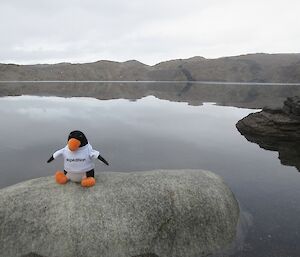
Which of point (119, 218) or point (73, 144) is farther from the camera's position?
point (73, 144)

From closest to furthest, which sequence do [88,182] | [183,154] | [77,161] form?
[88,182]
[77,161]
[183,154]

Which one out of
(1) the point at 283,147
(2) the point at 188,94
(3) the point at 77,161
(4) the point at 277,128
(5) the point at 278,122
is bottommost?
(2) the point at 188,94

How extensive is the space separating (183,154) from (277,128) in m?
9.37

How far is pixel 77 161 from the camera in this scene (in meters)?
11.3

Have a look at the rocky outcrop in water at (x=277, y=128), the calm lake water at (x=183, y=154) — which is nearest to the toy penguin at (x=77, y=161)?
the calm lake water at (x=183, y=154)

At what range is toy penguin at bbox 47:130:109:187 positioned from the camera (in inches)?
441

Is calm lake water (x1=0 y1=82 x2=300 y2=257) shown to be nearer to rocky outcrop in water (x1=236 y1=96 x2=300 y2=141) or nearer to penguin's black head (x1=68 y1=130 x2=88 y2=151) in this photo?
rocky outcrop in water (x1=236 y1=96 x2=300 y2=141)

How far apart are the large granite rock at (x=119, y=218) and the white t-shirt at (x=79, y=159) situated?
1.68 feet

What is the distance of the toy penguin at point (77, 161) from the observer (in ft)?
36.8

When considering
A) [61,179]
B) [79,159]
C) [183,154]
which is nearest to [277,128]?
[183,154]

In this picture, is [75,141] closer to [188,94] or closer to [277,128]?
[277,128]

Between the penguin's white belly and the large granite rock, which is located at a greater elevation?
the penguin's white belly

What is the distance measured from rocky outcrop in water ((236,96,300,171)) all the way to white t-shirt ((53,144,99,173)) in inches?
662

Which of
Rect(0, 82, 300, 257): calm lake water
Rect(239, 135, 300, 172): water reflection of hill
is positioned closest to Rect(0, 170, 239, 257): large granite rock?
Rect(0, 82, 300, 257): calm lake water
